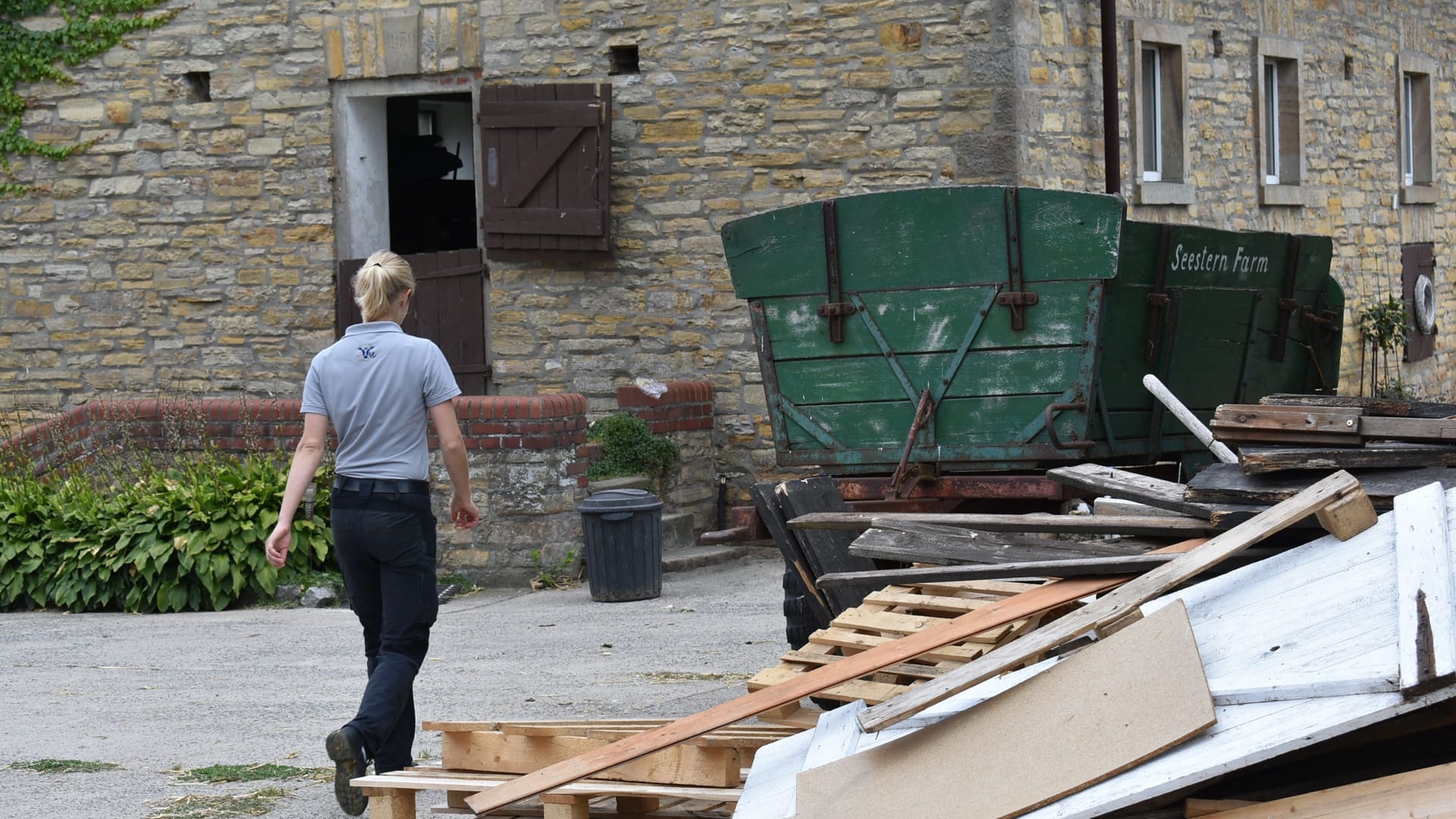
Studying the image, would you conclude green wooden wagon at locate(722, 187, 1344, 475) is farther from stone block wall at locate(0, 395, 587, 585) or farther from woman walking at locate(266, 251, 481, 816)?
woman walking at locate(266, 251, 481, 816)

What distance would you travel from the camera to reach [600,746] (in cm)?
501

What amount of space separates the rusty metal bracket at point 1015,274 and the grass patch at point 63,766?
14.4 ft

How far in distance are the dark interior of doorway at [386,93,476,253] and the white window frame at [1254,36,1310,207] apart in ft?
23.3

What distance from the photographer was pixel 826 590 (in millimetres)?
6645

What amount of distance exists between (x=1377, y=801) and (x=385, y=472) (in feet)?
10.9

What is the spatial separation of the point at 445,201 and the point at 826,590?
9.19 metres

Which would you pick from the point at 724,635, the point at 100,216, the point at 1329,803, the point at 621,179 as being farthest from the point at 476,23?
the point at 1329,803

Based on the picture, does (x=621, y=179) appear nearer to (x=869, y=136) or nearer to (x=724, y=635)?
(x=869, y=136)

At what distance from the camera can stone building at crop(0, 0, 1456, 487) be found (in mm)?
11773

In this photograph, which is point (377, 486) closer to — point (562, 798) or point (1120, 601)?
point (562, 798)

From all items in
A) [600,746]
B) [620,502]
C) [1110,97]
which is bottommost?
[600,746]

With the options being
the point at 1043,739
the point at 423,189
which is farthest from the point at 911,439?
the point at 423,189

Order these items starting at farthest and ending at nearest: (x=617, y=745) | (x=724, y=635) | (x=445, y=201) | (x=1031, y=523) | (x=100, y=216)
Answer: (x=445, y=201) → (x=100, y=216) → (x=724, y=635) → (x=1031, y=523) → (x=617, y=745)

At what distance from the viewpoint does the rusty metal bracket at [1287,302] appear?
31.1ft
